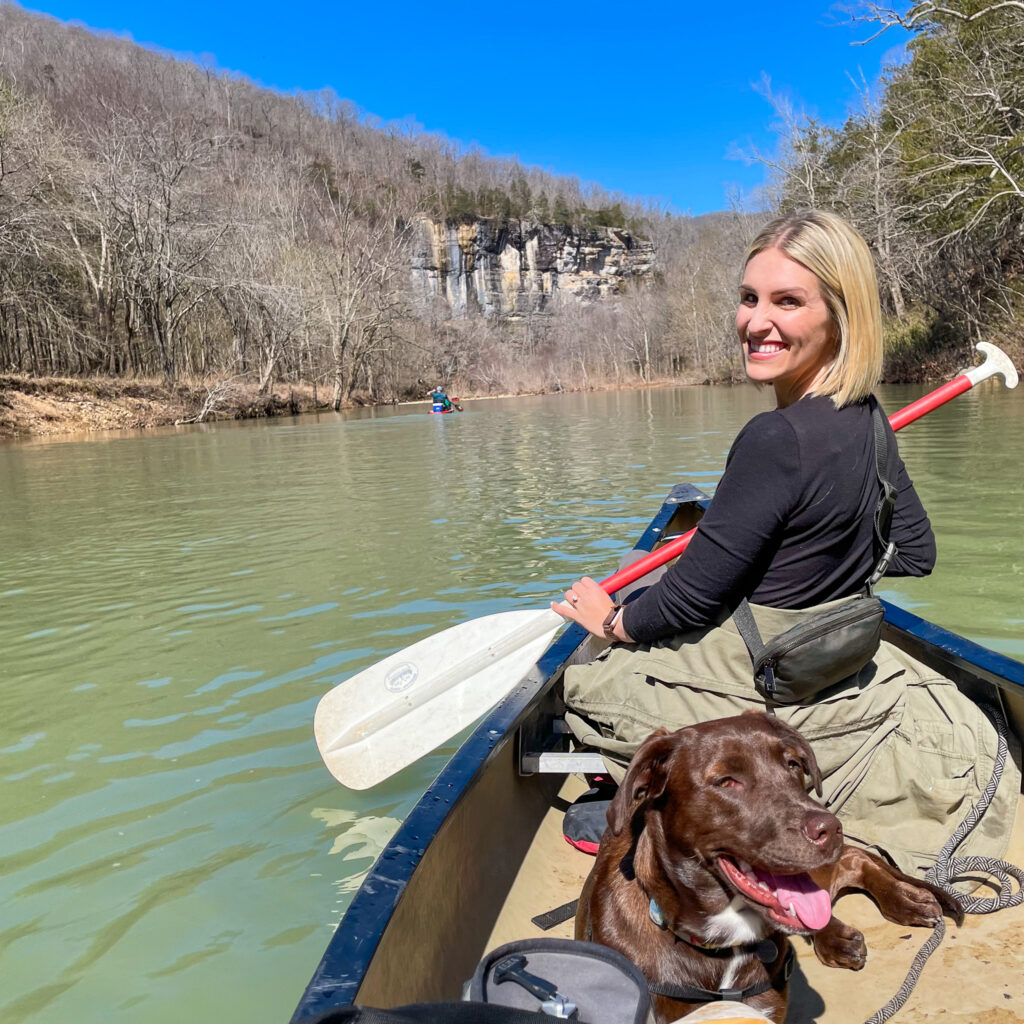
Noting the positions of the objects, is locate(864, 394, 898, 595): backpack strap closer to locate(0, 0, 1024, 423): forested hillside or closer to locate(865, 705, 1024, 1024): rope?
locate(865, 705, 1024, 1024): rope

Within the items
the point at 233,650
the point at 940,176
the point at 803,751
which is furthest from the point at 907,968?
the point at 940,176

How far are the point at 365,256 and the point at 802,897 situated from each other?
44404 millimetres

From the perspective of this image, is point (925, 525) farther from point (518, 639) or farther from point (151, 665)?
point (151, 665)

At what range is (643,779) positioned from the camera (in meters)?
1.83

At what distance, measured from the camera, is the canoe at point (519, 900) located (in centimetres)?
157

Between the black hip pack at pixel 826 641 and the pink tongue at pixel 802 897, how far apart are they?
1.92 ft

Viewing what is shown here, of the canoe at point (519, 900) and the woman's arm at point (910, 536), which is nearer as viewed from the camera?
the canoe at point (519, 900)

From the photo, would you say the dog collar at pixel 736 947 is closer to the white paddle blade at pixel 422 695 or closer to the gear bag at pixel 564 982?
the gear bag at pixel 564 982

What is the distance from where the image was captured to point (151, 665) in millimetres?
5418

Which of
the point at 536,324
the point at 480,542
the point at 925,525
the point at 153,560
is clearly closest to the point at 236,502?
the point at 153,560

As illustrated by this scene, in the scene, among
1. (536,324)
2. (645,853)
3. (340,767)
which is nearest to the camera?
(645,853)

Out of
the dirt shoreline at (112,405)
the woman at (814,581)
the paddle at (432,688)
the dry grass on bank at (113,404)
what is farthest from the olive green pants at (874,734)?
the dry grass on bank at (113,404)

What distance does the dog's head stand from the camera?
1.67 meters

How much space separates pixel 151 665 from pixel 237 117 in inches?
4150
